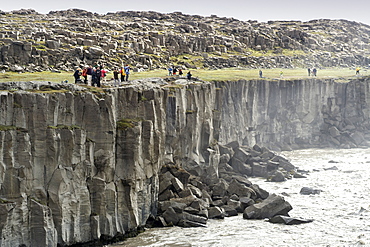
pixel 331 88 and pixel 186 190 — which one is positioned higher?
A: pixel 331 88

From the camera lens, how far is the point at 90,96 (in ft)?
146

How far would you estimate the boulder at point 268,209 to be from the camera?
5184 cm

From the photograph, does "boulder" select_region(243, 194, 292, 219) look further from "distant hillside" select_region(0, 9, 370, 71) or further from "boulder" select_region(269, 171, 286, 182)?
"distant hillside" select_region(0, 9, 370, 71)

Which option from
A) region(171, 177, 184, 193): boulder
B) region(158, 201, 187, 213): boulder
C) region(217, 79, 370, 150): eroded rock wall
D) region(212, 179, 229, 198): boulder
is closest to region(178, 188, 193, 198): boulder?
region(171, 177, 184, 193): boulder

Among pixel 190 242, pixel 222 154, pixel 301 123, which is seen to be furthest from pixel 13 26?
pixel 190 242

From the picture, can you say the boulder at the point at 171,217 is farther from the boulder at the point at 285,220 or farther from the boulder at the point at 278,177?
the boulder at the point at 278,177

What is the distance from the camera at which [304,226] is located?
49.9 metres

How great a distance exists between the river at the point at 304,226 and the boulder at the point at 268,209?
804mm

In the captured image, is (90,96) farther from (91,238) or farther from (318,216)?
(318,216)

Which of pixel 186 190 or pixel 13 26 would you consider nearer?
pixel 186 190

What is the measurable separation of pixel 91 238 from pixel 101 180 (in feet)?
14.0

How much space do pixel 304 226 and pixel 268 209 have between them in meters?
3.62

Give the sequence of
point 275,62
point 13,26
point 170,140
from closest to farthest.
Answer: point 170,140
point 13,26
point 275,62

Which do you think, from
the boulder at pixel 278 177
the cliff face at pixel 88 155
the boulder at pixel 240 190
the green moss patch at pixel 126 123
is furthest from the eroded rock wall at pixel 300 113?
the green moss patch at pixel 126 123
